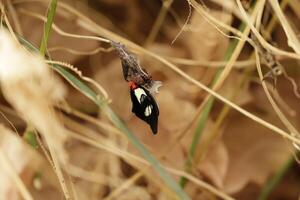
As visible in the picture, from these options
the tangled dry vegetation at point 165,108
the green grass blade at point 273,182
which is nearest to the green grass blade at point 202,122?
the tangled dry vegetation at point 165,108

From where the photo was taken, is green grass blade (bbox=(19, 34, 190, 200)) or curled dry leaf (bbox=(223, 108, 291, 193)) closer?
green grass blade (bbox=(19, 34, 190, 200))

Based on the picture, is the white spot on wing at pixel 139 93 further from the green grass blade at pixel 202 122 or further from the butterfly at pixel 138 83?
the green grass blade at pixel 202 122

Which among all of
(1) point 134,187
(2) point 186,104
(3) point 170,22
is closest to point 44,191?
(1) point 134,187

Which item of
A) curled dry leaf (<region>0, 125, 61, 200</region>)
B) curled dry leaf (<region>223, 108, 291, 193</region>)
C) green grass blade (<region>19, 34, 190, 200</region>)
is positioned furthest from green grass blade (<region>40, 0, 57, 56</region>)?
curled dry leaf (<region>223, 108, 291, 193</region>)

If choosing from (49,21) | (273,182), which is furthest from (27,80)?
(273,182)

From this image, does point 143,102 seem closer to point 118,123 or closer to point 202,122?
point 118,123

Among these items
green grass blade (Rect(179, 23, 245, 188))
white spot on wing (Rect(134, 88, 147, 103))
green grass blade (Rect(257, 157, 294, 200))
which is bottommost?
white spot on wing (Rect(134, 88, 147, 103))

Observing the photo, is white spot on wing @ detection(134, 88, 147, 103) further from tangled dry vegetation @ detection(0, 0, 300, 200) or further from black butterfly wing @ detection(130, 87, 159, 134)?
tangled dry vegetation @ detection(0, 0, 300, 200)
